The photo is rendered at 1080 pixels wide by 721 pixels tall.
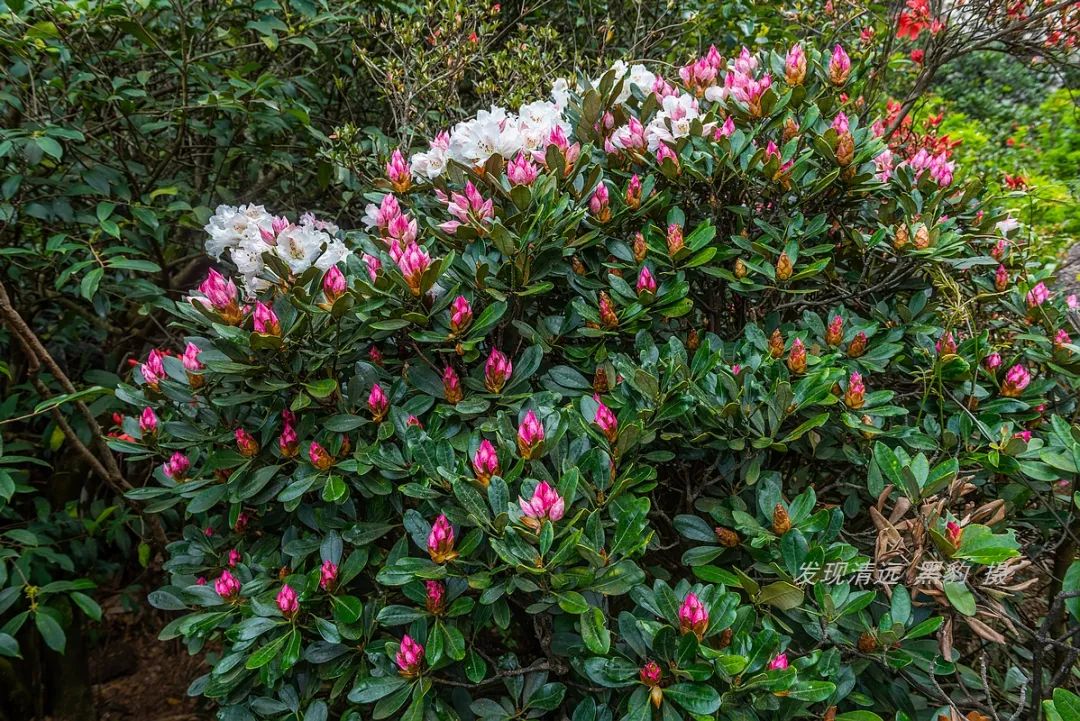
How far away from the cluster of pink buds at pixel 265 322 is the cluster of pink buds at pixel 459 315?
1.12 feet

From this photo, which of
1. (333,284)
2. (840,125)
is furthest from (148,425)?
(840,125)

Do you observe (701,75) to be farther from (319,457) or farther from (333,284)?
(319,457)

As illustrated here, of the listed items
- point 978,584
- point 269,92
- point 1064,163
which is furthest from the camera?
point 1064,163

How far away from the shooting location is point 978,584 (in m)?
1.28

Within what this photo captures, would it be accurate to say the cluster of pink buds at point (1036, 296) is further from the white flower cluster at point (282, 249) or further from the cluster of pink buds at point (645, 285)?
the white flower cluster at point (282, 249)

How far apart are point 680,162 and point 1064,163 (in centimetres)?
488

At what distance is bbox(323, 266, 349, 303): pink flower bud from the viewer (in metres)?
1.40

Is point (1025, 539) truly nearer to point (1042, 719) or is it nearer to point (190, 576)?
point (1042, 719)

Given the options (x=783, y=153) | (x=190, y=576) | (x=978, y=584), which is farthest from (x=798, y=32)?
(x=190, y=576)

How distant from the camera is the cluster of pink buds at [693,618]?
1138mm

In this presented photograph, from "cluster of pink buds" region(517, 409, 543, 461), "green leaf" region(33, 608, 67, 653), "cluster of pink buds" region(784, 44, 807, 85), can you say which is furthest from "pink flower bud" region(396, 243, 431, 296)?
"green leaf" region(33, 608, 67, 653)

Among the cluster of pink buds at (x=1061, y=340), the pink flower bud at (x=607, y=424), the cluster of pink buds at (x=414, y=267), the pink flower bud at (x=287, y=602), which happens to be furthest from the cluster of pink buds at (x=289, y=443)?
the cluster of pink buds at (x=1061, y=340)

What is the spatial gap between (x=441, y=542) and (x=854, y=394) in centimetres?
90

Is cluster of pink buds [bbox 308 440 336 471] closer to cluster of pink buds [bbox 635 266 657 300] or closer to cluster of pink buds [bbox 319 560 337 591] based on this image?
cluster of pink buds [bbox 319 560 337 591]
